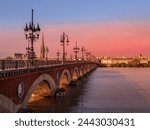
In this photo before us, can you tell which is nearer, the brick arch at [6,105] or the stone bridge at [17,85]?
the brick arch at [6,105]

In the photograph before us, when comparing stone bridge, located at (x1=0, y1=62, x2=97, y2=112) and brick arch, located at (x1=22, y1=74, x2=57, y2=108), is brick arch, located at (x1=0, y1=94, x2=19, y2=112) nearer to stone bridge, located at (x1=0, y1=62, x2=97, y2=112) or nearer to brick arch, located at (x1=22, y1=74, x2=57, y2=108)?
stone bridge, located at (x1=0, y1=62, x2=97, y2=112)

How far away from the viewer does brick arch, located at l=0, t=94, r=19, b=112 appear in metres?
18.2

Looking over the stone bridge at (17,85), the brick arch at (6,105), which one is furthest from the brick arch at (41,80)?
the brick arch at (6,105)

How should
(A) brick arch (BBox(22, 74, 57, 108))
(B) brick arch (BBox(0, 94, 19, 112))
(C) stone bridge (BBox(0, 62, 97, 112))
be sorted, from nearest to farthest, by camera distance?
(B) brick arch (BBox(0, 94, 19, 112))
(C) stone bridge (BBox(0, 62, 97, 112))
(A) brick arch (BBox(22, 74, 57, 108))

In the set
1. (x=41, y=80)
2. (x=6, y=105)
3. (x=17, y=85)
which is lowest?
(x=6, y=105)

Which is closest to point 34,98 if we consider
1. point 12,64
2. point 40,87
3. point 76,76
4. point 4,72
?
point 40,87

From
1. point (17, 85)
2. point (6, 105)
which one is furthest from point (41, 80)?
point (6, 105)

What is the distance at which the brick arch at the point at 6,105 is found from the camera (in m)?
18.2

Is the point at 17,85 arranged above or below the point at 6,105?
above

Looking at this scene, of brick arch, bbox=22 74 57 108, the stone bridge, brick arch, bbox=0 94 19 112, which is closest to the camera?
brick arch, bbox=0 94 19 112

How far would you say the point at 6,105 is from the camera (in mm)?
18969

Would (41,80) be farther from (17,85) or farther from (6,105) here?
(6,105)

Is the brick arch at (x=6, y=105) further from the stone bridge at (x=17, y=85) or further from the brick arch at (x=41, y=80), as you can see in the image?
the brick arch at (x=41, y=80)

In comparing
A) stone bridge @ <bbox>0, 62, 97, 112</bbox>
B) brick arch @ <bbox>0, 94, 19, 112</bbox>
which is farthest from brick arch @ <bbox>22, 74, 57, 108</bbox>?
brick arch @ <bbox>0, 94, 19, 112</bbox>
